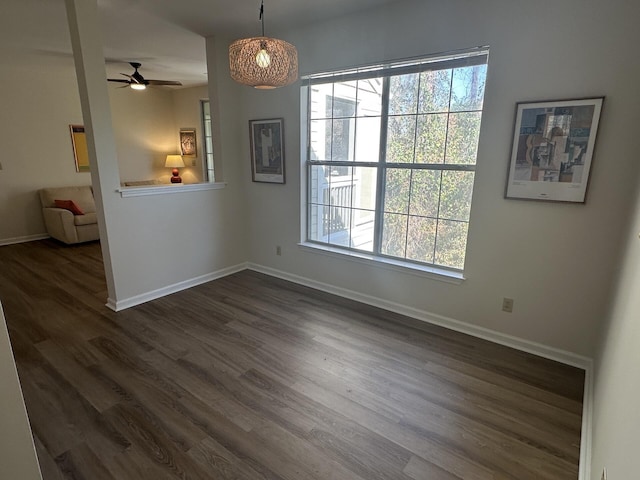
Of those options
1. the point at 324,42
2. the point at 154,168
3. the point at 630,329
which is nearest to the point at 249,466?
the point at 630,329

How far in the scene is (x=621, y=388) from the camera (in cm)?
123

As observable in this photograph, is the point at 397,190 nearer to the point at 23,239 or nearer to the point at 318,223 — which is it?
the point at 318,223

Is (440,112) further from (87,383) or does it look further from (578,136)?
(87,383)

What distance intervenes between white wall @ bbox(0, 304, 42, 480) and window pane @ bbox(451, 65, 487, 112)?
2809mm

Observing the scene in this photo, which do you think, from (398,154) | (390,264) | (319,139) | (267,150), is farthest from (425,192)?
(267,150)

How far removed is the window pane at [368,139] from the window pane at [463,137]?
24.6 inches

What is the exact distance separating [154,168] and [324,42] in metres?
5.00

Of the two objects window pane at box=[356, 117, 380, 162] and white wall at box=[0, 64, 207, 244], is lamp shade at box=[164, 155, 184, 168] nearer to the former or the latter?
white wall at box=[0, 64, 207, 244]

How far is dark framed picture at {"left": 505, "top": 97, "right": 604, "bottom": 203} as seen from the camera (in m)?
2.11

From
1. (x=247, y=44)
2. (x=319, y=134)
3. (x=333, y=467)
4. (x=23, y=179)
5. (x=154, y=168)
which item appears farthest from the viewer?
(x=154, y=168)

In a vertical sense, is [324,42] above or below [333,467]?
above

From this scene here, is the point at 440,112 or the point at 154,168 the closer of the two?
the point at 440,112

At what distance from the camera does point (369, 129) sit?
3066 mm

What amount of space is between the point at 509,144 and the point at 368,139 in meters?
1.15
